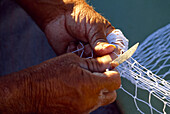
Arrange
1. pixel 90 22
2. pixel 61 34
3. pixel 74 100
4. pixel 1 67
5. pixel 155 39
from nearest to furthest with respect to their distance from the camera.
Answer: pixel 74 100
pixel 90 22
pixel 61 34
pixel 155 39
pixel 1 67

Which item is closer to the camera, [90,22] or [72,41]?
[90,22]

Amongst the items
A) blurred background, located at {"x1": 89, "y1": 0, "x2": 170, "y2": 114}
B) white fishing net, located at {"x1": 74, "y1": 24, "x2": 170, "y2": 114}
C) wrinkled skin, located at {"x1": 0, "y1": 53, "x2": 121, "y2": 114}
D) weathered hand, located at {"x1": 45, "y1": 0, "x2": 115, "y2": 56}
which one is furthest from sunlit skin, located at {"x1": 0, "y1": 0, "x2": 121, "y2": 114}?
blurred background, located at {"x1": 89, "y1": 0, "x2": 170, "y2": 114}

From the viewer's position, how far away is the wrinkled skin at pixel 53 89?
717 millimetres

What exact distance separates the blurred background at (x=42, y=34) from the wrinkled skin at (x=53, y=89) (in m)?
0.62

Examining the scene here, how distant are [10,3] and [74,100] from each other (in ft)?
4.51

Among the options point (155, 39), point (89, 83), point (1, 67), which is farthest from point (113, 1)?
point (1, 67)

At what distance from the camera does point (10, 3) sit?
1.72 metres

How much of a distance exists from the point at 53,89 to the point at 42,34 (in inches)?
43.4

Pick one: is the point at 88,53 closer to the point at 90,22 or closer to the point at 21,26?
the point at 90,22

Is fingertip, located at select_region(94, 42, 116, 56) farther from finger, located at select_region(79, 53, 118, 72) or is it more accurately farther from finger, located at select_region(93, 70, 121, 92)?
finger, located at select_region(93, 70, 121, 92)

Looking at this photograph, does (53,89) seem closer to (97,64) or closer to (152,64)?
(97,64)

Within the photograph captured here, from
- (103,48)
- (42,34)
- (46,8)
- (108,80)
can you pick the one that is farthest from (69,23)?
(42,34)

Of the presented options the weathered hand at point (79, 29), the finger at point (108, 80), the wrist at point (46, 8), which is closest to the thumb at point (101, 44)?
the weathered hand at point (79, 29)

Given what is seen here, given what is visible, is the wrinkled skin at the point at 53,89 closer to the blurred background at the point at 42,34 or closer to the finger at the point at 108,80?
the finger at the point at 108,80
